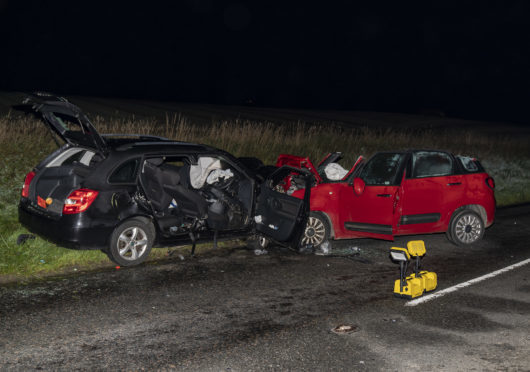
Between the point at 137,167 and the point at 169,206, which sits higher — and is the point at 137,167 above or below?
above

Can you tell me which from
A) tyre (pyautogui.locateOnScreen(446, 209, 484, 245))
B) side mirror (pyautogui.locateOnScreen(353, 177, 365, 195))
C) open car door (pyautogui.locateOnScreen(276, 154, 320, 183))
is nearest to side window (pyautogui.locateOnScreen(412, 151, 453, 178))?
tyre (pyautogui.locateOnScreen(446, 209, 484, 245))

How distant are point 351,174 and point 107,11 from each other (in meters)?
126

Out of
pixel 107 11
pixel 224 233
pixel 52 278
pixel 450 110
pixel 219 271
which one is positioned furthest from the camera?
pixel 107 11

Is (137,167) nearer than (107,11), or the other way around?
(137,167)

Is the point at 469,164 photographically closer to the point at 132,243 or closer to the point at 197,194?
the point at 197,194

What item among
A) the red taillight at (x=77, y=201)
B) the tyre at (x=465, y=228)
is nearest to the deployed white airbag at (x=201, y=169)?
the red taillight at (x=77, y=201)

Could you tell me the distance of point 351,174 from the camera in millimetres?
10102

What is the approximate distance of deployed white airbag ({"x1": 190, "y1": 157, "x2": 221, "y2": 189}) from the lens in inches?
366

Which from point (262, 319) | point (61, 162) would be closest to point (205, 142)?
point (61, 162)

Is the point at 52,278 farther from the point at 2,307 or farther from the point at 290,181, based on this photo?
the point at 290,181

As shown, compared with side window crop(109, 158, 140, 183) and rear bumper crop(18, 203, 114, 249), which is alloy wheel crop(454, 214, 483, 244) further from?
rear bumper crop(18, 203, 114, 249)

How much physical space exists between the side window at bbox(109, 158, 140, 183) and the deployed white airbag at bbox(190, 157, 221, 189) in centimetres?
121

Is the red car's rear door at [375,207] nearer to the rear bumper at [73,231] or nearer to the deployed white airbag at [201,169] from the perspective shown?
the deployed white airbag at [201,169]

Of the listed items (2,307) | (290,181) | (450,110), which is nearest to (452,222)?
(290,181)
